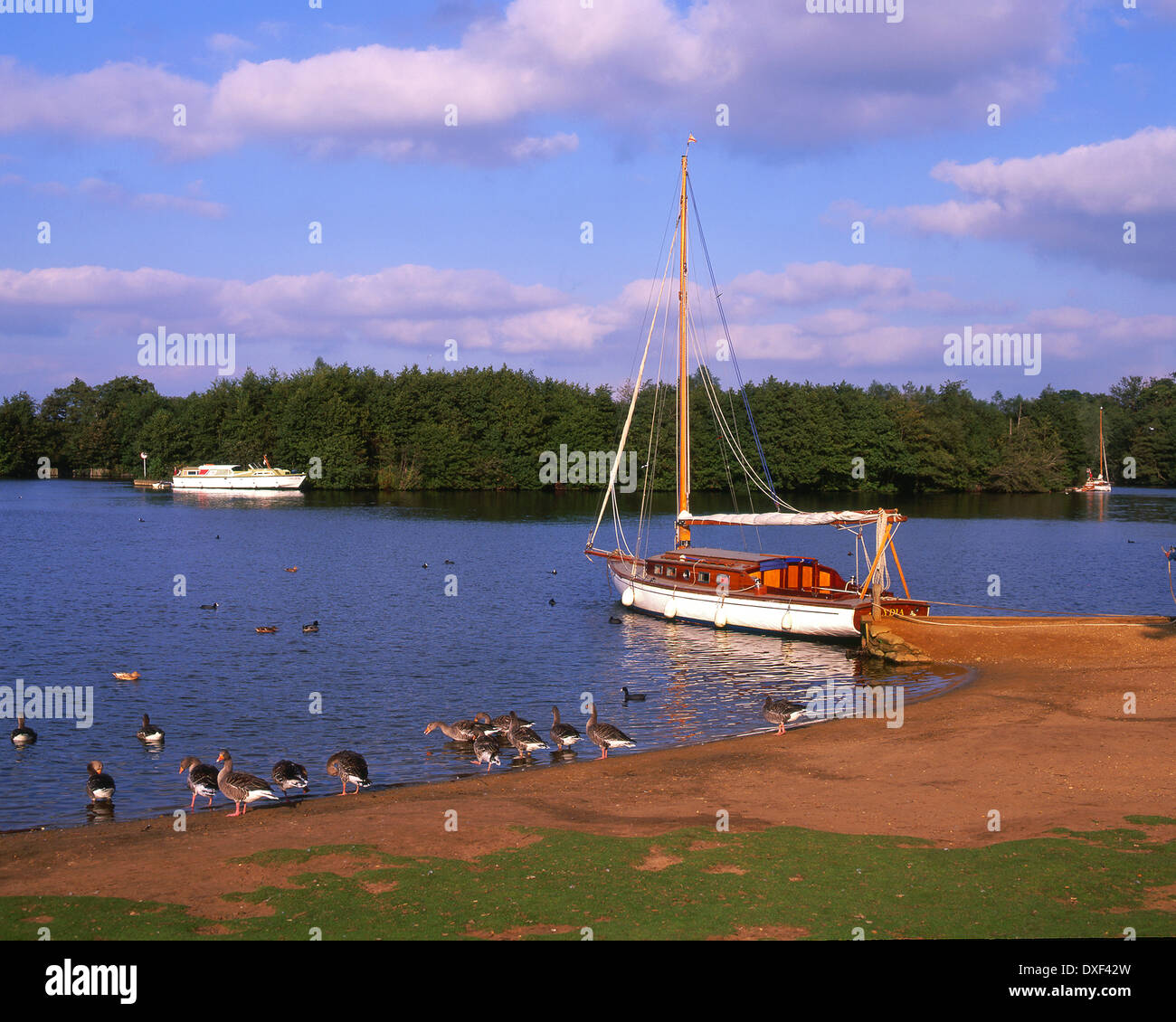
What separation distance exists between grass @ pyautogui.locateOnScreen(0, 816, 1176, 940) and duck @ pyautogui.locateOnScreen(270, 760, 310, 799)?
536 centimetres

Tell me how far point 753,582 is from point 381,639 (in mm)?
16580

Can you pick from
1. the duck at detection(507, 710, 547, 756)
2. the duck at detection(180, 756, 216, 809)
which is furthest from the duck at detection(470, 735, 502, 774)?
the duck at detection(180, 756, 216, 809)

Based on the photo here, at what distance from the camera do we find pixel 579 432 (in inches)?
6777

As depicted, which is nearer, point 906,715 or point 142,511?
point 906,715

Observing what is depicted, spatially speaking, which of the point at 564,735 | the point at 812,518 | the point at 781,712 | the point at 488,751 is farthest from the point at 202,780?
the point at 812,518

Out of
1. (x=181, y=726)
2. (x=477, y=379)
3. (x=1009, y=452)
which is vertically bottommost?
(x=181, y=726)

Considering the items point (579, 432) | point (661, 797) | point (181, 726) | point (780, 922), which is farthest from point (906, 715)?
point (579, 432)

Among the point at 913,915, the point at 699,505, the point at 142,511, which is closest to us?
the point at 913,915

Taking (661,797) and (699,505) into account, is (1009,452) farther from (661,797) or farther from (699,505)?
(661,797)

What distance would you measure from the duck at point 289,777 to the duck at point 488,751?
A: 14.9 ft

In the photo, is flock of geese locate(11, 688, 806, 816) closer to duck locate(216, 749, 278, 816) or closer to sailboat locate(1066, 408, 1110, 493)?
duck locate(216, 749, 278, 816)

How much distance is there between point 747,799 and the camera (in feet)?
64.9

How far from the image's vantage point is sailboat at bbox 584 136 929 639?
41.8 m
